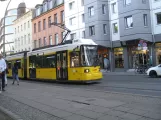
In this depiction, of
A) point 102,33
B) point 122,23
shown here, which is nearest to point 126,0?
point 122,23

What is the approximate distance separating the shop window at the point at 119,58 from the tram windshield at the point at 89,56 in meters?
17.9

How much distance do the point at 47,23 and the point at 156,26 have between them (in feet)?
88.7

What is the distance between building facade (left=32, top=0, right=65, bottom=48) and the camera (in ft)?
159

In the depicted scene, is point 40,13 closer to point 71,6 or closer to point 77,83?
point 71,6

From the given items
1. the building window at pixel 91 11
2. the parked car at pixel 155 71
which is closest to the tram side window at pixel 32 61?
the parked car at pixel 155 71

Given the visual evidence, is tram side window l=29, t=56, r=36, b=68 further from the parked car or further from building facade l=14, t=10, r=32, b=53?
building facade l=14, t=10, r=32, b=53

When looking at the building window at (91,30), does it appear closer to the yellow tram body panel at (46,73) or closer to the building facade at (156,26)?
the building facade at (156,26)

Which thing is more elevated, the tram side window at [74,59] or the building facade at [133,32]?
the building facade at [133,32]

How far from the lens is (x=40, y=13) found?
56625 millimetres

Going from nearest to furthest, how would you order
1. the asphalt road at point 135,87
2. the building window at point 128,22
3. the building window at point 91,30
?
1. the asphalt road at point 135,87
2. the building window at point 128,22
3. the building window at point 91,30

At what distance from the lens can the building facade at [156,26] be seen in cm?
3083

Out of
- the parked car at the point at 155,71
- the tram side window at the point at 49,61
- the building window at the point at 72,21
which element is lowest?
the parked car at the point at 155,71

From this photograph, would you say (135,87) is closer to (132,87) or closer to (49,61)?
(132,87)

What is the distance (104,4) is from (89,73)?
75.2 feet
